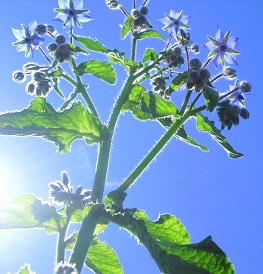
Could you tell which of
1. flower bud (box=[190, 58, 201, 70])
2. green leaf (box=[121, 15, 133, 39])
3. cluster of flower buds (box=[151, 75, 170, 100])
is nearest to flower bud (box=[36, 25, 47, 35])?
green leaf (box=[121, 15, 133, 39])

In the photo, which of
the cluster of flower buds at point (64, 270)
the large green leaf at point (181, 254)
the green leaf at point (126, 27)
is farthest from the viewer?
the green leaf at point (126, 27)

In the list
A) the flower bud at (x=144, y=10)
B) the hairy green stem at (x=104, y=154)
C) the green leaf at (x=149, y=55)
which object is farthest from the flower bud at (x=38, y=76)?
the flower bud at (x=144, y=10)

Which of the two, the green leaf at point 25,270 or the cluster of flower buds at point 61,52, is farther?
the cluster of flower buds at point 61,52

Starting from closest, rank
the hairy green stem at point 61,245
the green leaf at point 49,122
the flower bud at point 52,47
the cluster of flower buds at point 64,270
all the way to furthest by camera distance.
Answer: the cluster of flower buds at point 64,270, the hairy green stem at point 61,245, the green leaf at point 49,122, the flower bud at point 52,47

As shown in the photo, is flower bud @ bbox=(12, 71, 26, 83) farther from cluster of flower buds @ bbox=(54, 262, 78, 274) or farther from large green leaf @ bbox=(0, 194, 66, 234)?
cluster of flower buds @ bbox=(54, 262, 78, 274)

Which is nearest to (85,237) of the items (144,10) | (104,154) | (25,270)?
(25,270)

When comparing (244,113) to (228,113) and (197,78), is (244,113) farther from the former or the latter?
(197,78)

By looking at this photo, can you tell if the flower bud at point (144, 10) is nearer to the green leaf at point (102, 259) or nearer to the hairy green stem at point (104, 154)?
the hairy green stem at point (104, 154)
